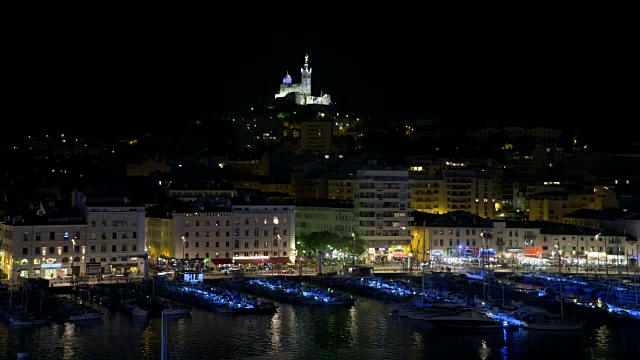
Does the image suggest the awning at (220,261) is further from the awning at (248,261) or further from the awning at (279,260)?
the awning at (279,260)

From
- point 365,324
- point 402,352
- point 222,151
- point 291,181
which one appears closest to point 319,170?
point 291,181

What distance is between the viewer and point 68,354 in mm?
35625

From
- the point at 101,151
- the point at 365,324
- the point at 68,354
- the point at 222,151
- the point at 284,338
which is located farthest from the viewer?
the point at 101,151

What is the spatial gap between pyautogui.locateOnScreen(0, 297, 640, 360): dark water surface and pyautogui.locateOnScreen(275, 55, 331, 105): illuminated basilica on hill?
85070 mm

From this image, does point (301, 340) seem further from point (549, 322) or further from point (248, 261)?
point (248, 261)

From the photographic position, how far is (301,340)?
38344 mm

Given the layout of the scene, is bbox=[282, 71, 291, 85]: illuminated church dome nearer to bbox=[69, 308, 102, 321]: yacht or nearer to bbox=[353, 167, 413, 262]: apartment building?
bbox=[353, 167, 413, 262]: apartment building

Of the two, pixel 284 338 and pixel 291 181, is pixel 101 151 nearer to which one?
pixel 291 181

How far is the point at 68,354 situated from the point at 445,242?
30473 millimetres

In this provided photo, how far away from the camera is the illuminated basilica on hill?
127625 mm

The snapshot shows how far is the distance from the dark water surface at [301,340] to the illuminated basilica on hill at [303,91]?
8507cm

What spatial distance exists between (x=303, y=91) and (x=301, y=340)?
305 feet

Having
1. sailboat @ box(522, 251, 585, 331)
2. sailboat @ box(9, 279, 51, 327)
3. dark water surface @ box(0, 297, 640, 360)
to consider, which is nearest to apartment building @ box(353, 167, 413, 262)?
dark water surface @ box(0, 297, 640, 360)

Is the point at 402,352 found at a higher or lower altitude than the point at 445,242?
lower
